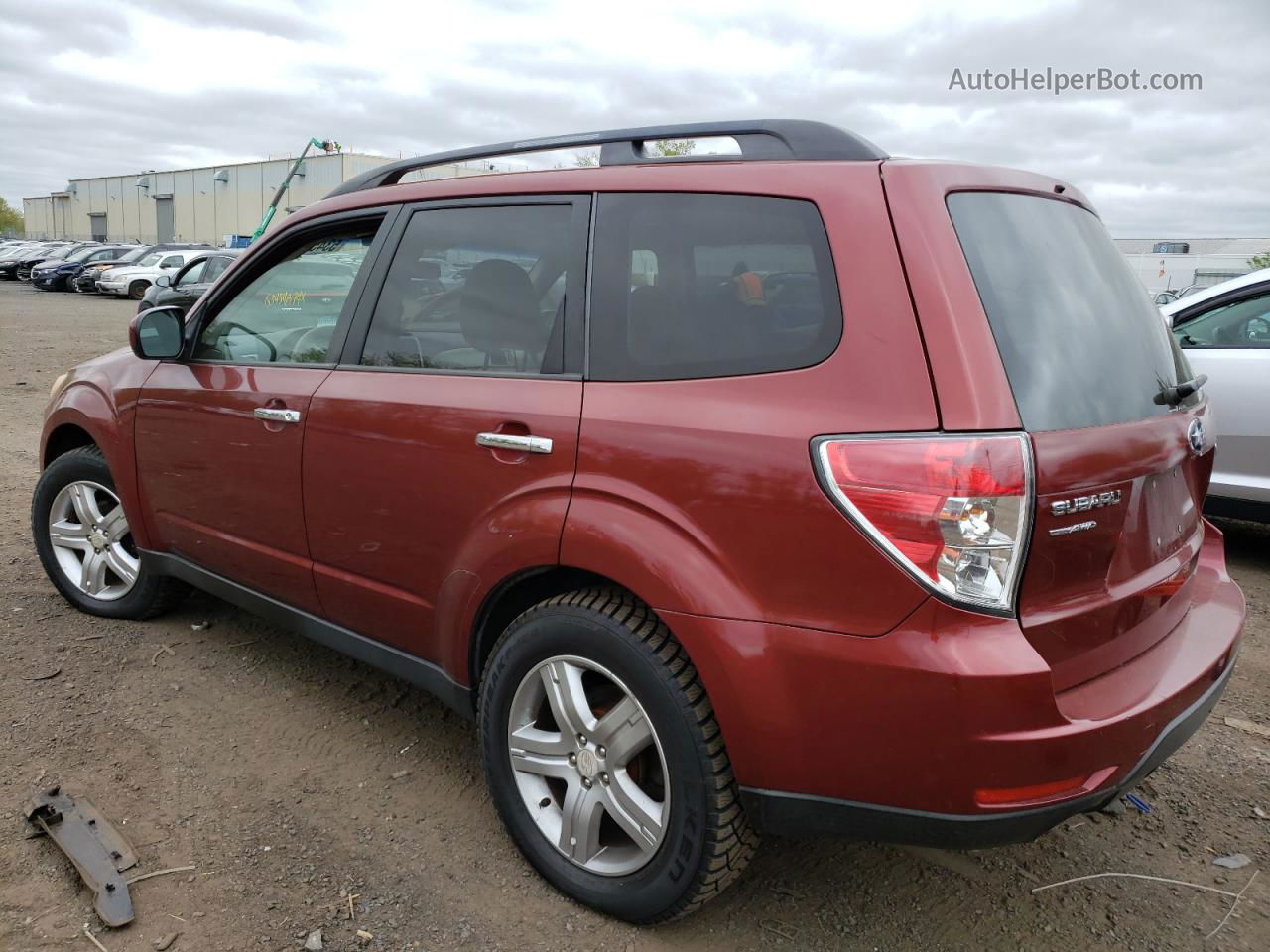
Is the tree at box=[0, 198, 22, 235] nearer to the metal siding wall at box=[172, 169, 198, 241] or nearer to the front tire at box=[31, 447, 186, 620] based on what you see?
the metal siding wall at box=[172, 169, 198, 241]

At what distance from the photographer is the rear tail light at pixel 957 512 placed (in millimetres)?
1815

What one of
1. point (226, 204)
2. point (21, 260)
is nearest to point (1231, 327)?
point (21, 260)

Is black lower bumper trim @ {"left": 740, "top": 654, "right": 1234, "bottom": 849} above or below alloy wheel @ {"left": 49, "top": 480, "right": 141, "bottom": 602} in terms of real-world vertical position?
above

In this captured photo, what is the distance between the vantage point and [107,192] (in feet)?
278

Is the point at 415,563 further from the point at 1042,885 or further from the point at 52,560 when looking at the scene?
the point at 52,560

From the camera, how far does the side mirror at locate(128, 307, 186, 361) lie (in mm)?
3580

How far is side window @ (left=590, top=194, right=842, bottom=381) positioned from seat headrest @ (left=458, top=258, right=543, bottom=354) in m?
0.23

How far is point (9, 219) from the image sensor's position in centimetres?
14112

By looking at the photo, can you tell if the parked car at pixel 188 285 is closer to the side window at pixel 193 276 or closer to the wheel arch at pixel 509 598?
the side window at pixel 193 276

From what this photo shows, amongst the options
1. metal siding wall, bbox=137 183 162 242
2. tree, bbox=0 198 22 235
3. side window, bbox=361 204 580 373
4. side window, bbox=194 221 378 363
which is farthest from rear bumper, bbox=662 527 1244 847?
tree, bbox=0 198 22 235

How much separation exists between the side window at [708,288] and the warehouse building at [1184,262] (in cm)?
6556

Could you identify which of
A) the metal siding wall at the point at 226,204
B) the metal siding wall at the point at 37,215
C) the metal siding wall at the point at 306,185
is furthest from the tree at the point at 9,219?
the metal siding wall at the point at 306,185

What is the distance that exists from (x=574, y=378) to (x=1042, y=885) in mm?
1822

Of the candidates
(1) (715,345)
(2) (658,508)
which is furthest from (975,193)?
(2) (658,508)
